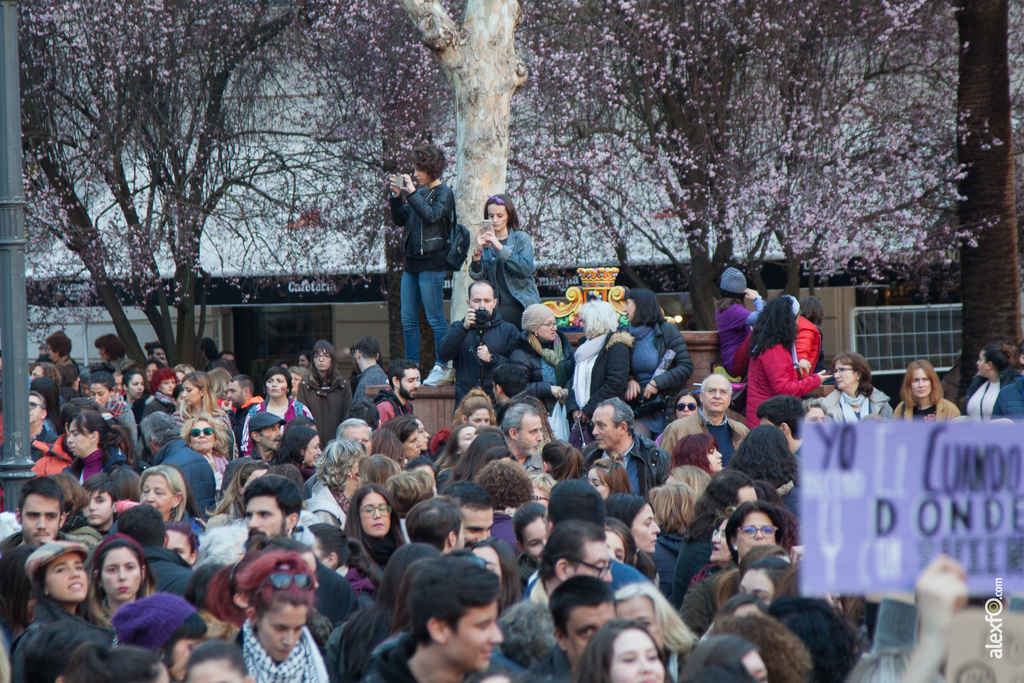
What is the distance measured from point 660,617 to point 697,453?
2.77 metres

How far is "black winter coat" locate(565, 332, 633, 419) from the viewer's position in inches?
337

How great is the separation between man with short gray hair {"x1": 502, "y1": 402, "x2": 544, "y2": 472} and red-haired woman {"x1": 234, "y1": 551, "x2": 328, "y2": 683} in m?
3.22

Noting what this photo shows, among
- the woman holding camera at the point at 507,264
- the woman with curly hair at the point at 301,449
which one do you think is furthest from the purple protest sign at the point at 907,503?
the woman holding camera at the point at 507,264

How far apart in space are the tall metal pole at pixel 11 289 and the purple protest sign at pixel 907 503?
514cm

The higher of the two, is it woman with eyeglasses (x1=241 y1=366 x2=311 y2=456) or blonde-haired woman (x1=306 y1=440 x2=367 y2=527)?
woman with eyeglasses (x1=241 y1=366 x2=311 y2=456)

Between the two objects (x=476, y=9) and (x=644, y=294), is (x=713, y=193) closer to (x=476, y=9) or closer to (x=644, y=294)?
(x=476, y=9)

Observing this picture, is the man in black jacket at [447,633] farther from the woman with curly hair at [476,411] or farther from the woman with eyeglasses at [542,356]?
the woman with eyeglasses at [542,356]

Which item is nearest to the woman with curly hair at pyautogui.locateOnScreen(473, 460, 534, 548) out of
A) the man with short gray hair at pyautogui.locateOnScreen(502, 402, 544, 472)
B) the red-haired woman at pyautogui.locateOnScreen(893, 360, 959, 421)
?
the man with short gray hair at pyautogui.locateOnScreen(502, 402, 544, 472)

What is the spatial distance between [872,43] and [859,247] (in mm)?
3114

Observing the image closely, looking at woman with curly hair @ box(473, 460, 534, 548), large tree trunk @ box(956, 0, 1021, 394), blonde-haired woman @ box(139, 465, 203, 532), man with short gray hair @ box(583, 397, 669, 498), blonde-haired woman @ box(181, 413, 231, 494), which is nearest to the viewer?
woman with curly hair @ box(473, 460, 534, 548)

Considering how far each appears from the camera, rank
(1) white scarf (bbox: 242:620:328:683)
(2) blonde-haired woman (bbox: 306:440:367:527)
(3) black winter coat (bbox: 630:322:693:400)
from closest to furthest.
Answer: (1) white scarf (bbox: 242:620:328:683) < (2) blonde-haired woman (bbox: 306:440:367:527) < (3) black winter coat (bbox: 630:322:693:400)

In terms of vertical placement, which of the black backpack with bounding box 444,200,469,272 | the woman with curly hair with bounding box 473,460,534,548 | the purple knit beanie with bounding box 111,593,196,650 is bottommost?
the purple knit beanie with bounding box 111,593,196,650

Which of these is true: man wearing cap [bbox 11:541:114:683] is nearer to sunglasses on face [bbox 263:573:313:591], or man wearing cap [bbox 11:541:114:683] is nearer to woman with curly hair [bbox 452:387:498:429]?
sunglasses on face [bbox 263:573:313:591]

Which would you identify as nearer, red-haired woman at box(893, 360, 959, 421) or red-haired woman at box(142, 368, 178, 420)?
red-haired woman at box(893, 360, 959, 421)
